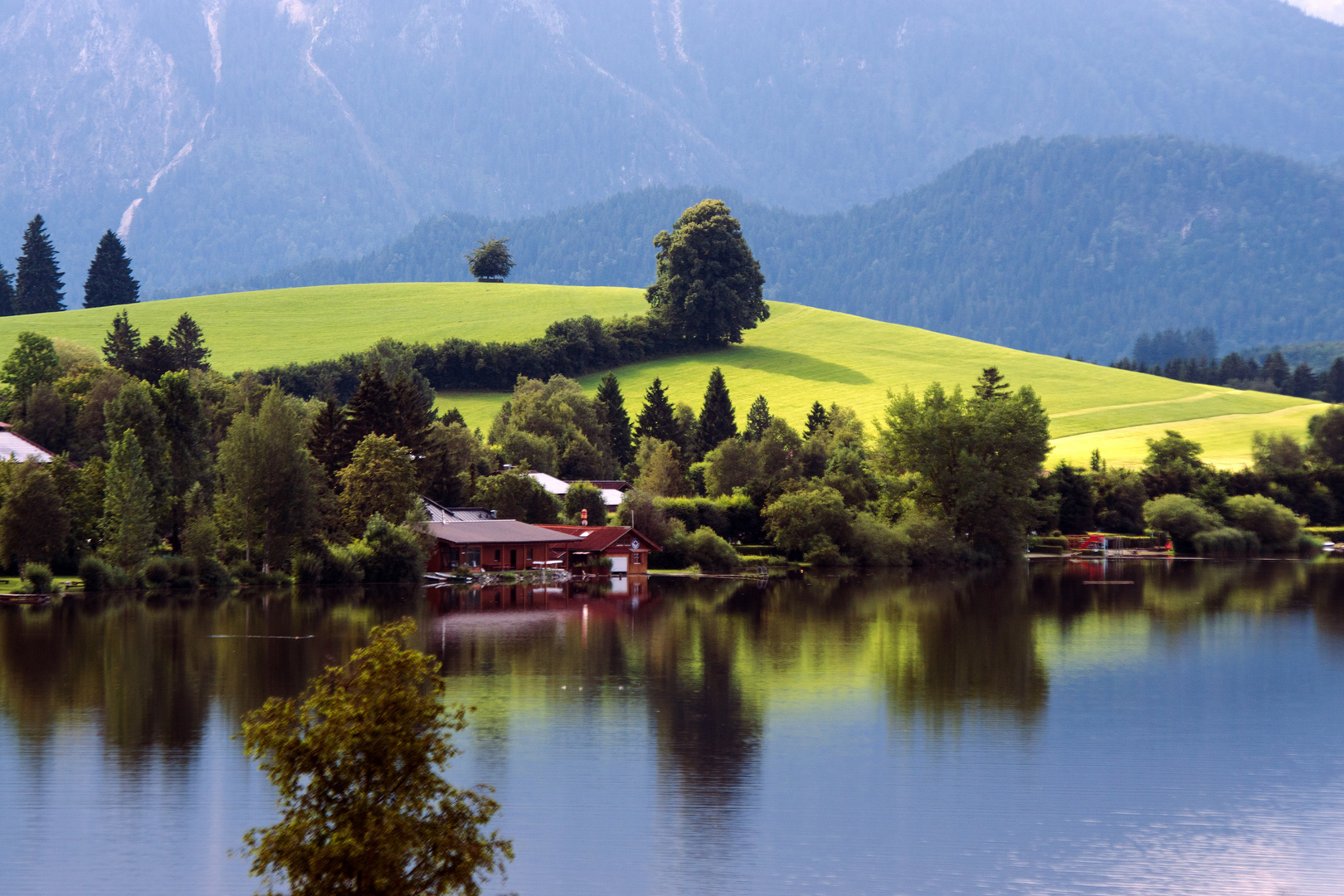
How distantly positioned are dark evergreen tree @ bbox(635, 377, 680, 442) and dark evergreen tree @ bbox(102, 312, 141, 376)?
138ft

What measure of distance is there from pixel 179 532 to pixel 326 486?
810 cm

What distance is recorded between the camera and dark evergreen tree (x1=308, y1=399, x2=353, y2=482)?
7719cm

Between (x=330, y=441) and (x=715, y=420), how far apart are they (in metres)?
45.8

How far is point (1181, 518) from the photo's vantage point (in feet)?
339

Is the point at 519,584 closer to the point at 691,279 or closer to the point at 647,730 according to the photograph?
the point at 647,730

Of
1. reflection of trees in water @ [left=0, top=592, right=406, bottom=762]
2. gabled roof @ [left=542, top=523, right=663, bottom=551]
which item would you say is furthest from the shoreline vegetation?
reflection of trees in water @ [left=0, top=592, right=406, bottom=762]

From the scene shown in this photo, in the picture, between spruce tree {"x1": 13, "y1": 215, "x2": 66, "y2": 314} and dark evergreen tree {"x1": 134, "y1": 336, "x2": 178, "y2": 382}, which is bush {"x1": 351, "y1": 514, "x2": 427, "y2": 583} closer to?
dark evergreen tree {"x1": 134, "y1": 336, "x2": 178, "y2": 382}

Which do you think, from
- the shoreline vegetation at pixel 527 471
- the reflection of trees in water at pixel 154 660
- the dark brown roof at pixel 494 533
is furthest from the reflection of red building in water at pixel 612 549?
the reflection of trees in water at pixel 154 660

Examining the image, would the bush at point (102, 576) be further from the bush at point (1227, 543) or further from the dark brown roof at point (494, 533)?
the bush at point (1227, 543)

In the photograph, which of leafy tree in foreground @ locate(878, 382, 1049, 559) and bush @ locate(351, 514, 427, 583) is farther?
leafy tree in foreground @ locate(878, 382, 1049, 559)

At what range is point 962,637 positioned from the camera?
5028 centimetres

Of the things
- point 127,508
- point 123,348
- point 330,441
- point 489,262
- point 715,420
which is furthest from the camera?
point 489,262

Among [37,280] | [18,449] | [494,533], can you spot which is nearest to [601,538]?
[494,533]

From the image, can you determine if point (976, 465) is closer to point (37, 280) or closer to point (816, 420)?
point (816, 420)
